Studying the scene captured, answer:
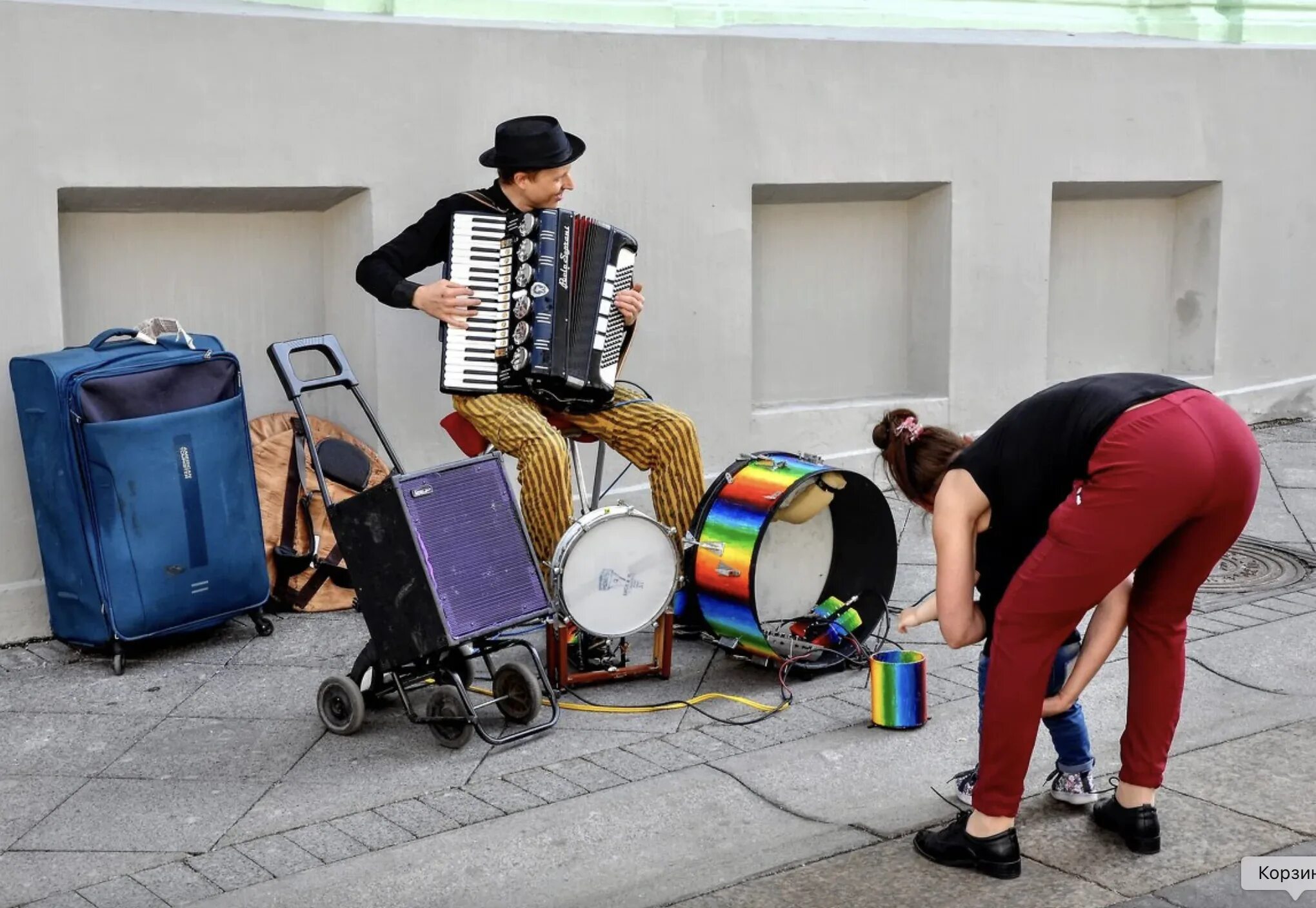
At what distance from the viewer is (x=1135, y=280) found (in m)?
8.54

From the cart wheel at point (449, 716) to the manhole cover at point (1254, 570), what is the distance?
297 cm

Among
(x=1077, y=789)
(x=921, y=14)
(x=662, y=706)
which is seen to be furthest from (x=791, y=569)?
(x=921, y=14)

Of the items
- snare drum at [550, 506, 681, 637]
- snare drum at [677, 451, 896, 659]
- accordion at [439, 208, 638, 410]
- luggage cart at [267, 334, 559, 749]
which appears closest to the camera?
luggage cart at [267, 334, 559, 749]

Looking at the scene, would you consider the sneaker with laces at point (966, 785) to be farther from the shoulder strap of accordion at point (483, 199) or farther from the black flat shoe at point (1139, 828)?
the shoulder strap of accordion at point (483, 199)

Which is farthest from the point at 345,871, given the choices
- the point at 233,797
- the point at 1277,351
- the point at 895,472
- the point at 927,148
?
the point at 1277,351

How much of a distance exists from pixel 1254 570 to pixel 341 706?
11.8ft

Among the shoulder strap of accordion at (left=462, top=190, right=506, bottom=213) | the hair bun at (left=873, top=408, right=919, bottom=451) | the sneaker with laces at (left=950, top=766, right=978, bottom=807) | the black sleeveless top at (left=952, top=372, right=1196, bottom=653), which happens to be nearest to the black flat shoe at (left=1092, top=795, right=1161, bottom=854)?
the sneaker with laces at (left=950, top=766, right=978, bottom=807)

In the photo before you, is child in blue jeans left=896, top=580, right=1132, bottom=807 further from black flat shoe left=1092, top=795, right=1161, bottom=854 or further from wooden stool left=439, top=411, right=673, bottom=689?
wooden stool left=439, top=411, right=673, bottom=689

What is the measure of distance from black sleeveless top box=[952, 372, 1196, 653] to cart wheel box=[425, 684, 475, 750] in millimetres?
1606

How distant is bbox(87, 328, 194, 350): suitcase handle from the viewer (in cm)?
519

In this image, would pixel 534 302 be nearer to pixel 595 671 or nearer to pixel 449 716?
pixel 595 671

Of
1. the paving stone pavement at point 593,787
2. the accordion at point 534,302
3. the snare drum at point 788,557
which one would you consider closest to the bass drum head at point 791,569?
the snare drum at point 788,557

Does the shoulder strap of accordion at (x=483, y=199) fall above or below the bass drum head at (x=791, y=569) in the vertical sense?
above

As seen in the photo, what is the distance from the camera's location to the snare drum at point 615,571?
463 centimetres
